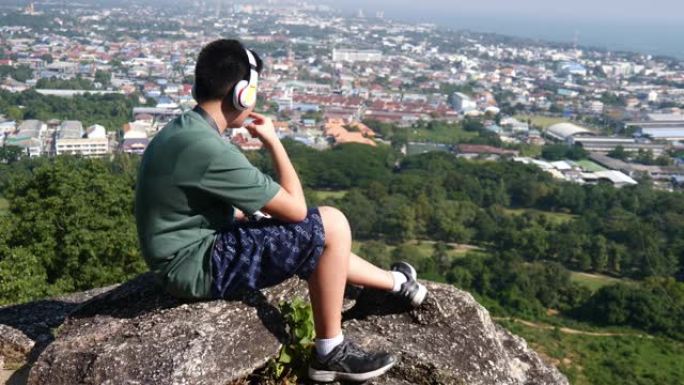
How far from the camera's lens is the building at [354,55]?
8700 centimetres

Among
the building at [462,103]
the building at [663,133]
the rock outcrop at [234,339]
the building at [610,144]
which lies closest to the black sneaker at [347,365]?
the rock outcrop at [234,339]

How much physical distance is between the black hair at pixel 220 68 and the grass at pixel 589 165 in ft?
130

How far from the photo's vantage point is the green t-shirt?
2525 millimetres

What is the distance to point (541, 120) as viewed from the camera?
5716 centimetres

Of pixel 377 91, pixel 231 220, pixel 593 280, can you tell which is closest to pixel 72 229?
pixel 231 220

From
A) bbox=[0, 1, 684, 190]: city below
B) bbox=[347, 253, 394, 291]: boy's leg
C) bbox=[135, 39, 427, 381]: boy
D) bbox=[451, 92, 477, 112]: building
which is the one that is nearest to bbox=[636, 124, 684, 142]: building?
bbox=[0, 1, 684, 190]: city below

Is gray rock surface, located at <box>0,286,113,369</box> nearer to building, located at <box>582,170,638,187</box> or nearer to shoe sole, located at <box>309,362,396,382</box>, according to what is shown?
shoe sole, located at <box>309,362,396,382</box>

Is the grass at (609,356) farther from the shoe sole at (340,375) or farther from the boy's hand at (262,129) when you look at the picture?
the boy's hand at (262,129)

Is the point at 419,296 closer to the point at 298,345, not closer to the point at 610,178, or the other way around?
the point at 298,345

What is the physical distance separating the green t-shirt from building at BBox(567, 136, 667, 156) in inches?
1780

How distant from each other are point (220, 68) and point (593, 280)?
880 inches

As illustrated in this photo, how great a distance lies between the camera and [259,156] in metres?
33.9

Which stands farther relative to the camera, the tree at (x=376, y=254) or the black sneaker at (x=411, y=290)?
the tree at (x=376, y=254)

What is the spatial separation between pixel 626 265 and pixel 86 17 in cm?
9956
